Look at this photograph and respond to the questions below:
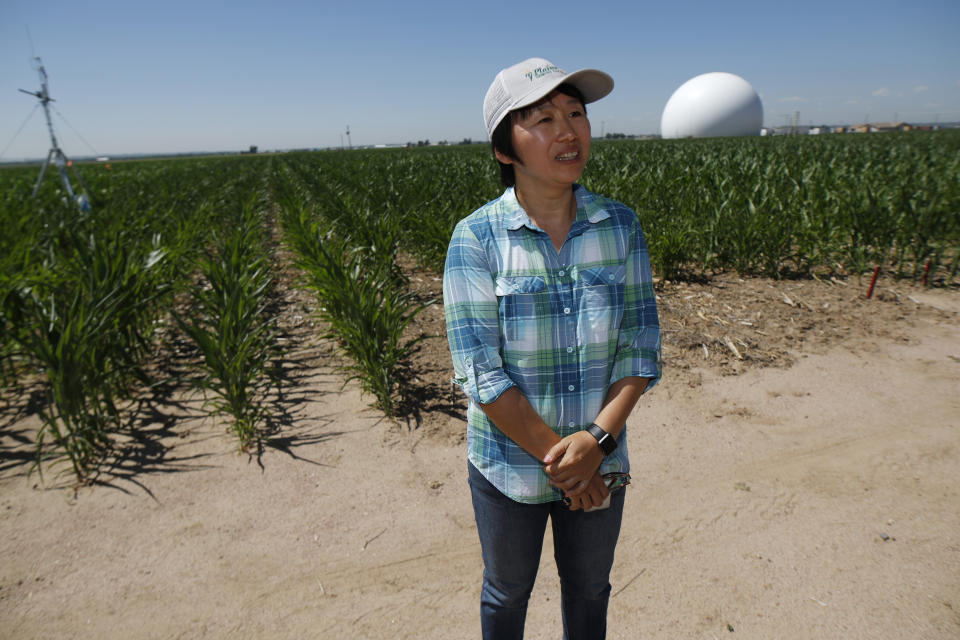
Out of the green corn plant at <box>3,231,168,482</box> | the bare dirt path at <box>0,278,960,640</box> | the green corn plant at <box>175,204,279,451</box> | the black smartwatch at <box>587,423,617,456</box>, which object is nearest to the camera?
the black smartwatch at <box>587,423,617,456</box>

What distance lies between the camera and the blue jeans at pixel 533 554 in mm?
1363

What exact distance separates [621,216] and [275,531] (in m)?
2.25

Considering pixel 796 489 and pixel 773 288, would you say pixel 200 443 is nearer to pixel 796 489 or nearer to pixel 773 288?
pixel 796 489

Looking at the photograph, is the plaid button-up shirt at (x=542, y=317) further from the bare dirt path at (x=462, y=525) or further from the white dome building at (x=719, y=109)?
the white dome building at (x=719, y=109)

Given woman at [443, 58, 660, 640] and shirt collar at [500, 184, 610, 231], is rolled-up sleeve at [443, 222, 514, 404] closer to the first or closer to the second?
woman at [443, 58, 660, 640]

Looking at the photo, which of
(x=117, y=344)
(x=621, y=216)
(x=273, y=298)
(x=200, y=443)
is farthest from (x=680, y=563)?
(x=273, y=298)

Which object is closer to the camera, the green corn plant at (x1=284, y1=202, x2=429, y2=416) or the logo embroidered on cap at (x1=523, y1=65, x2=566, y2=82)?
the logo embroidered on cap at (x1=523, y1=65, x2=566, y2=82)

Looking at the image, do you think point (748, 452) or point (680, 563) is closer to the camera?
point (680, 563)

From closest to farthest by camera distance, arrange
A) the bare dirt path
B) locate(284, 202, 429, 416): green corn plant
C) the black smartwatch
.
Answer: the black smartwatch → the bare dirt path → locate(284, 202, 429, 416): green corn plant

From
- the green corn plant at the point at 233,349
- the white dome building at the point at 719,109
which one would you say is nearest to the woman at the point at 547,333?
the green corn plant at the point at 233,349

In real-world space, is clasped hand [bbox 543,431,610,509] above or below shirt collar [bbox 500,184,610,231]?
below

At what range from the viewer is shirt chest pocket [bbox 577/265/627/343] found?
1283 millimetres

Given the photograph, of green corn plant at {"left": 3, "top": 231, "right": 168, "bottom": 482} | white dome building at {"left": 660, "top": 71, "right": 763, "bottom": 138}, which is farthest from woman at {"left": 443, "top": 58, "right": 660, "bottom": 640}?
white dome building at {"left": 660, "top": 71, "right": 763, "bottom": 138}

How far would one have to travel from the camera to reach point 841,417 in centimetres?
332
